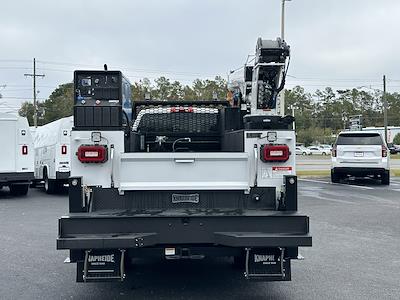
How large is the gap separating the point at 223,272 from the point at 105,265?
216 centimetres

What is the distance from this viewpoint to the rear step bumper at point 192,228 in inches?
215

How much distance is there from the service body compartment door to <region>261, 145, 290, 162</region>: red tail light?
225 mm

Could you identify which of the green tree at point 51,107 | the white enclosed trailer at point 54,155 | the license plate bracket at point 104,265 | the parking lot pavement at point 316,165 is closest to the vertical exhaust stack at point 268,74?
the license plate bracket at point 104,265

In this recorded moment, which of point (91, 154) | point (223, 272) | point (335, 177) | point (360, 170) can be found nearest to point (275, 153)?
point (91, 154)

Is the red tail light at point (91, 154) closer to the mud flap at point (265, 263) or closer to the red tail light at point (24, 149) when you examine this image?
the mud flap at point (265, 263)

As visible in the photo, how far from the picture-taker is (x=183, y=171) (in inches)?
239

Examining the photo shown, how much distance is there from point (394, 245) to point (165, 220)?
199 inches

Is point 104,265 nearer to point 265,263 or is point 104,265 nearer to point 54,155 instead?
point 265,263

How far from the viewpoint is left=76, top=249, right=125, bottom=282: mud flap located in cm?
549

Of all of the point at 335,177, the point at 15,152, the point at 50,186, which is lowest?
the point at 50,186

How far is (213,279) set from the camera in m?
6.91

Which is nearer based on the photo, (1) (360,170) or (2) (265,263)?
(2) (265,263)

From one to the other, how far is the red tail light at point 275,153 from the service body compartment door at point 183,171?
22 centimetres

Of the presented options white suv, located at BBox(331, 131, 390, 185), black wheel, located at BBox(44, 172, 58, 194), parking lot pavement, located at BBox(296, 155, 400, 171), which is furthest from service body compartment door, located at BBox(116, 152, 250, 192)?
parking lot pavement, located at BBox(296, 155, 400, 171)
